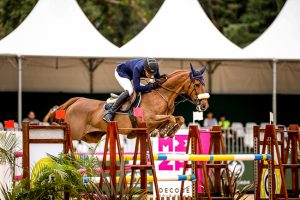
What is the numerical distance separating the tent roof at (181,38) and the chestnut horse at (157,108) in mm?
5504

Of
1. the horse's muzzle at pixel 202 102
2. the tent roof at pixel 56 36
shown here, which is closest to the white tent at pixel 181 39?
the tent roof at pixel 56 36

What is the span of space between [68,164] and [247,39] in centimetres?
2925

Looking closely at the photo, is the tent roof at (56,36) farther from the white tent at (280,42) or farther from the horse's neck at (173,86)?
the horse's neck at (173,86)

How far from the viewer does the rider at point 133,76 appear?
13.7m

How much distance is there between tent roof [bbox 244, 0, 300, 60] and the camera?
21.1 m

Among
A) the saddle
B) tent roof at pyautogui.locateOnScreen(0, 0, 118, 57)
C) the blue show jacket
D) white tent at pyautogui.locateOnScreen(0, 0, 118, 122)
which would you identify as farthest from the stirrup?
tent roof at pyautogui.locateOnScreen(0, 0, 118, 57)

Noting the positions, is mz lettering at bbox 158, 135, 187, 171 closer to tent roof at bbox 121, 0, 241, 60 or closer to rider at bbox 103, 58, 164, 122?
rider at bbox 103, 58, 164, 122

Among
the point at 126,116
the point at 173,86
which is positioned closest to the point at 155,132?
the point at 126,116

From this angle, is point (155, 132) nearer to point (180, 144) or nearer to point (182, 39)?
point (180, 144)

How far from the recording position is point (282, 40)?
2178 cm

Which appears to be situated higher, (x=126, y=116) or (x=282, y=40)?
(x=282, y=40)

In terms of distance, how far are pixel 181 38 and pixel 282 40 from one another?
8.22 ft

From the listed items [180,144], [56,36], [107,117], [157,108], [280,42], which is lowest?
[180,144]

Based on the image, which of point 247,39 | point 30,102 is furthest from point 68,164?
point 247,39
